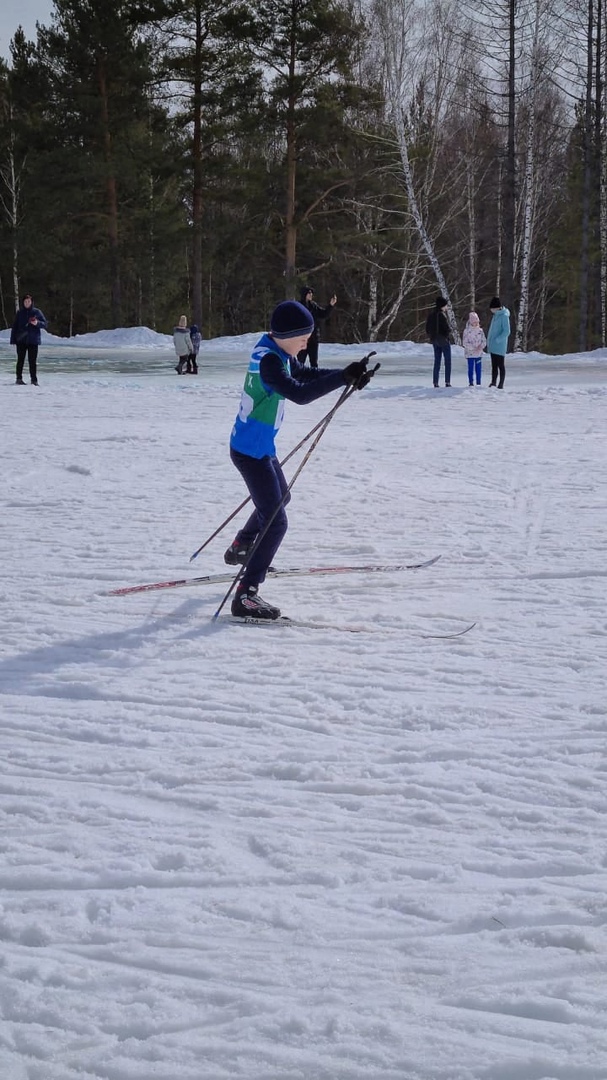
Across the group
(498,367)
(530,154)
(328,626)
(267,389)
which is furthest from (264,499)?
(530,154)

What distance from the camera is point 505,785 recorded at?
10.3 ft

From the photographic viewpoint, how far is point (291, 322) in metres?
4.60

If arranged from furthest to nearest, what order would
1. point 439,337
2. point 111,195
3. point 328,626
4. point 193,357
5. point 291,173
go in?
point 111,195, point 291,173, point 193,357, point 439,337, point 328,626

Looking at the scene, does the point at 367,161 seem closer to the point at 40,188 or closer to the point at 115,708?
the point at 40,188

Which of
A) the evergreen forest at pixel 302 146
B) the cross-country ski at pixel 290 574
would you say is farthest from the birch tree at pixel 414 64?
the cross-country ski at pixel 290 574

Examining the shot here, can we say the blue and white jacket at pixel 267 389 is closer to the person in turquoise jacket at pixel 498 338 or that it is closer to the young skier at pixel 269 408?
the young skier at pixel 269 408

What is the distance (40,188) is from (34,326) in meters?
16.7

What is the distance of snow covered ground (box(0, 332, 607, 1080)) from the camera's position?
2.09m

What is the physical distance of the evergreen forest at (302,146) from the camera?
1001 inches

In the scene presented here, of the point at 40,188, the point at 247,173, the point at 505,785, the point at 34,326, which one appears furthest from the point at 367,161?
the point at 505,785

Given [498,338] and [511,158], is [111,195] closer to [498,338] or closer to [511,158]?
[511,158]

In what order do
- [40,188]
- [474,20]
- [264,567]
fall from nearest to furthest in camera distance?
[264,567], [474,20], [40,188]

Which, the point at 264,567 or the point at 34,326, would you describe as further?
the point at 34,326

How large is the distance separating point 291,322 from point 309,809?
2400 millimetres
